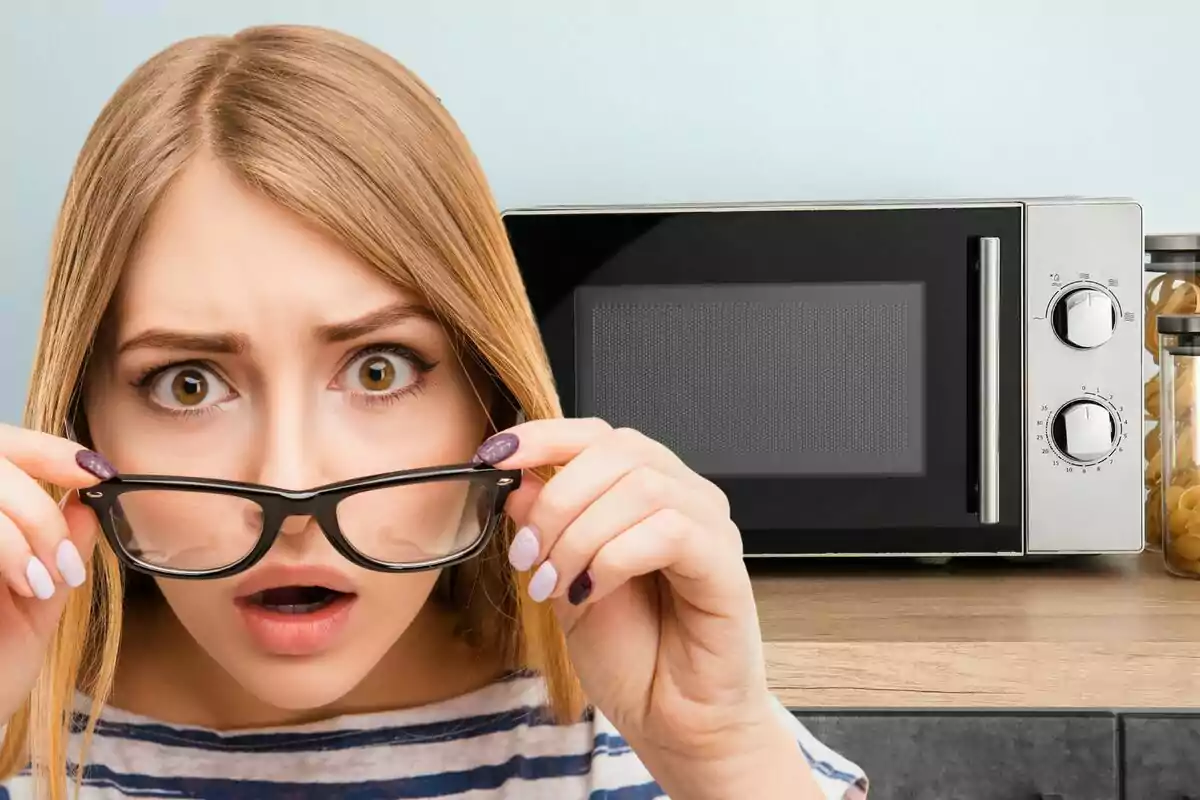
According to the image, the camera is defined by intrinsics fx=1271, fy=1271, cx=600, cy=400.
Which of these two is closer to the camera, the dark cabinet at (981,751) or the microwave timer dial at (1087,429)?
→ the dark cabinet at (981,751)

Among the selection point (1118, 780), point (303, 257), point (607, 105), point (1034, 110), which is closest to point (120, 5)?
point (607, 105)

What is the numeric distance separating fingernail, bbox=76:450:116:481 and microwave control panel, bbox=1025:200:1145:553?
852 millimetres

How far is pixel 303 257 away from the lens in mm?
666

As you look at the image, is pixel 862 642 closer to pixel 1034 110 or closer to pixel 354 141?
pixel 354 141

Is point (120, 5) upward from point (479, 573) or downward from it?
upward

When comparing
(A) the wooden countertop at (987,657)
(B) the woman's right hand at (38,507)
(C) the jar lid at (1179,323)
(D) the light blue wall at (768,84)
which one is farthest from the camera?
(D) the light blue wall at (768,84)

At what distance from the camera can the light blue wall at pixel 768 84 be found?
Result: 140 centimetres

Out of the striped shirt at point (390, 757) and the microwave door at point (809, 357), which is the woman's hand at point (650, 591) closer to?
the striped shirt at point (390, 757)

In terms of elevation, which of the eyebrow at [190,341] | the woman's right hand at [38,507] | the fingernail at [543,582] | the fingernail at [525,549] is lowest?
the fingernail at [543,582]

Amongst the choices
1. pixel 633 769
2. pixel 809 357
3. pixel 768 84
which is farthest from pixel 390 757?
pixel 768 84

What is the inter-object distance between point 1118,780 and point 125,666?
2.51 feet

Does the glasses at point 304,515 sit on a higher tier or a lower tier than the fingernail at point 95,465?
lower

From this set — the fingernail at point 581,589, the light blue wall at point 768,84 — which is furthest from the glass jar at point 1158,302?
the fingernail at point 581,589

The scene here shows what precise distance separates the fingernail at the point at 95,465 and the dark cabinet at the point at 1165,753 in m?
0.79
